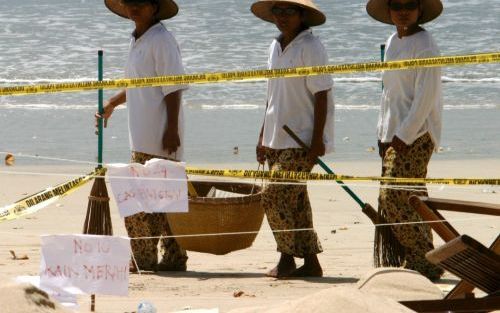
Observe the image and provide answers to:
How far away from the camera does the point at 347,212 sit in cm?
1091

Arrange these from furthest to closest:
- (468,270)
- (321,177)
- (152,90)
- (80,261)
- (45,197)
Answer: (152,90) < (321,177) < (45,197) < (80,261) < (468,270)

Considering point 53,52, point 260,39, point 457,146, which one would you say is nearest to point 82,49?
point 53,52

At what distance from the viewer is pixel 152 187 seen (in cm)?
683

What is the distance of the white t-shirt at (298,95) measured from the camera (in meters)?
8.02

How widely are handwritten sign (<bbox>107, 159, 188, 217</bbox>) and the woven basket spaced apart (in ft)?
4.49

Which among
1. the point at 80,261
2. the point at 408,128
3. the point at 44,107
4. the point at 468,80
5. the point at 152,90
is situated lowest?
the point at 44,107

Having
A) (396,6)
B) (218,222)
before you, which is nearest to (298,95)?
(396,6)

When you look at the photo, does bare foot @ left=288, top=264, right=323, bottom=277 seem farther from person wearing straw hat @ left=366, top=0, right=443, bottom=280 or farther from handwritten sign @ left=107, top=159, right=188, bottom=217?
handwritten sign @ left=107, top=159, right=188, bottom=217

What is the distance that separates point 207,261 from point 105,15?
18920 mm

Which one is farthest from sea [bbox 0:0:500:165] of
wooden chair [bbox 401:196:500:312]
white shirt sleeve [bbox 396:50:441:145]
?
wooden chair [bbox 401:196:500:312]

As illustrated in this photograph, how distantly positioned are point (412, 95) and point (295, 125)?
0.72 meters

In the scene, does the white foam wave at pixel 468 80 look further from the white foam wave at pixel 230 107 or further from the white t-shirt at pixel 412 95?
the white t-shirt at pixel 412 95

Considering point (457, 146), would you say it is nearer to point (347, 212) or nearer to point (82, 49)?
point (347, 212)

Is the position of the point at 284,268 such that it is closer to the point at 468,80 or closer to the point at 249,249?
the point at 249,249
